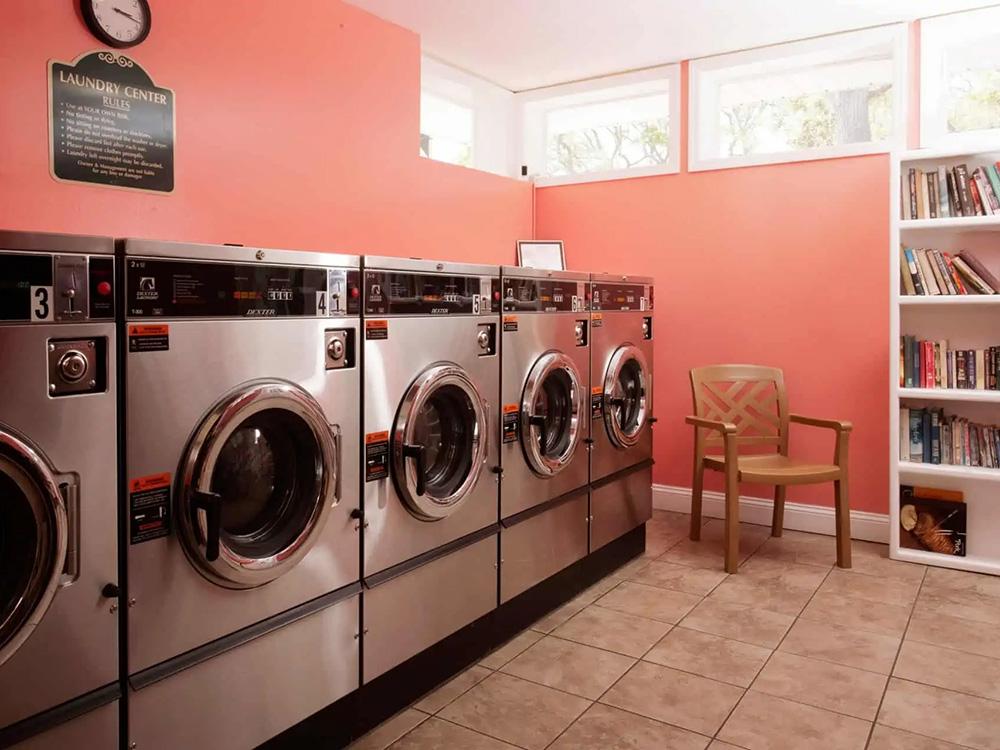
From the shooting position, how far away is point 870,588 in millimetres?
3594

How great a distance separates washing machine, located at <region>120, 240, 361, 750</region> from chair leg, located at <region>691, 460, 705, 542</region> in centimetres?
235

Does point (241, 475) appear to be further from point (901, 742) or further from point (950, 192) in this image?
point (950, 192)

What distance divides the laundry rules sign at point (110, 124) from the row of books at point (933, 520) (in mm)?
3619

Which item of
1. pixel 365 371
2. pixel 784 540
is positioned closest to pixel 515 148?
pixel 784 540

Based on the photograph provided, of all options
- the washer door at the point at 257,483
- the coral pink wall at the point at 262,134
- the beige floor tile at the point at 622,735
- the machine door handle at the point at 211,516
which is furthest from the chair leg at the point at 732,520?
the machine door handle at the point at 211,516

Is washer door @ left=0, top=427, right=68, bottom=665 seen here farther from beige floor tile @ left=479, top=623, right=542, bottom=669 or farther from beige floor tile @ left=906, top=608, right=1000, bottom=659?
beige floor tile @ left=906, top=608, right=1000, bottom=659

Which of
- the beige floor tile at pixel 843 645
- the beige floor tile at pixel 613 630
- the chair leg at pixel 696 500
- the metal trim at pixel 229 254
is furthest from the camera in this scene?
the chair leg at pixel 696 500

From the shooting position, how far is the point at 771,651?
2.95 meters

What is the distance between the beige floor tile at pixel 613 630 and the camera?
9.80 ft

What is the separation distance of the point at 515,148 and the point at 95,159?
313 centimetres

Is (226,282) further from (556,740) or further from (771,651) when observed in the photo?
(771,651)

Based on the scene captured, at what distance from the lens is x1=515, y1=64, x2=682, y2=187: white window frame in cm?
475

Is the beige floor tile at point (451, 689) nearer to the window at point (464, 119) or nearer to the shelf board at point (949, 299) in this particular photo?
the shelf board at point (949, 299)

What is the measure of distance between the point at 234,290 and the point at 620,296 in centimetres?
223
